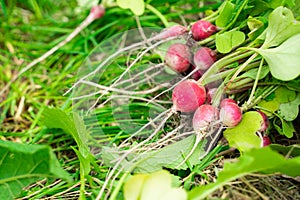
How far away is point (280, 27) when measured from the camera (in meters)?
0.90

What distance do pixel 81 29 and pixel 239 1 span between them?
50 cm

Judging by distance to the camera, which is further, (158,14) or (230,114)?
(158,14)

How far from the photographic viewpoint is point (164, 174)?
727 mm

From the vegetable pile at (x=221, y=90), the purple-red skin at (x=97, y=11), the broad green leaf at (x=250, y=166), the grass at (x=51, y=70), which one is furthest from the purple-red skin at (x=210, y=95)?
the purple-red skin at (x=97, y=11)

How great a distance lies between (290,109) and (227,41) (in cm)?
17

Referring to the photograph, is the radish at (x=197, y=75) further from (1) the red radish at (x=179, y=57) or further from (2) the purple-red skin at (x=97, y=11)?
(2) the purple-red skin at (x=97, y=11)

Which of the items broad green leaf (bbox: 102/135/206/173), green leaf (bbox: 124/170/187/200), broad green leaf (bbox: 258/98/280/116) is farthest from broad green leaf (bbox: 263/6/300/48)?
green leaf (bbox: 124/170/187/200)

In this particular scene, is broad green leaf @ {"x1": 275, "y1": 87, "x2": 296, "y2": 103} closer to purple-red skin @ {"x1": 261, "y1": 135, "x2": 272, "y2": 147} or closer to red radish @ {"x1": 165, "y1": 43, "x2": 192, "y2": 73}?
purple-red skin @ {"x1": 261, "y1": 135, "x2": 272, "y2": 147}

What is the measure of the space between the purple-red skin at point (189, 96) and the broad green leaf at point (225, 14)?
14 centimetres

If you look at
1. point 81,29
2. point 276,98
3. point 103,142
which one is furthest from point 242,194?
point 81,29

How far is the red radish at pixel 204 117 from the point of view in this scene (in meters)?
0.92

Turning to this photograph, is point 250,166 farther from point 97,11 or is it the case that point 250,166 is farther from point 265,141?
point 97,11

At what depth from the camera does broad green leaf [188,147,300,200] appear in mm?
705

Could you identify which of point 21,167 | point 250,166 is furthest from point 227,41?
point 21,167
